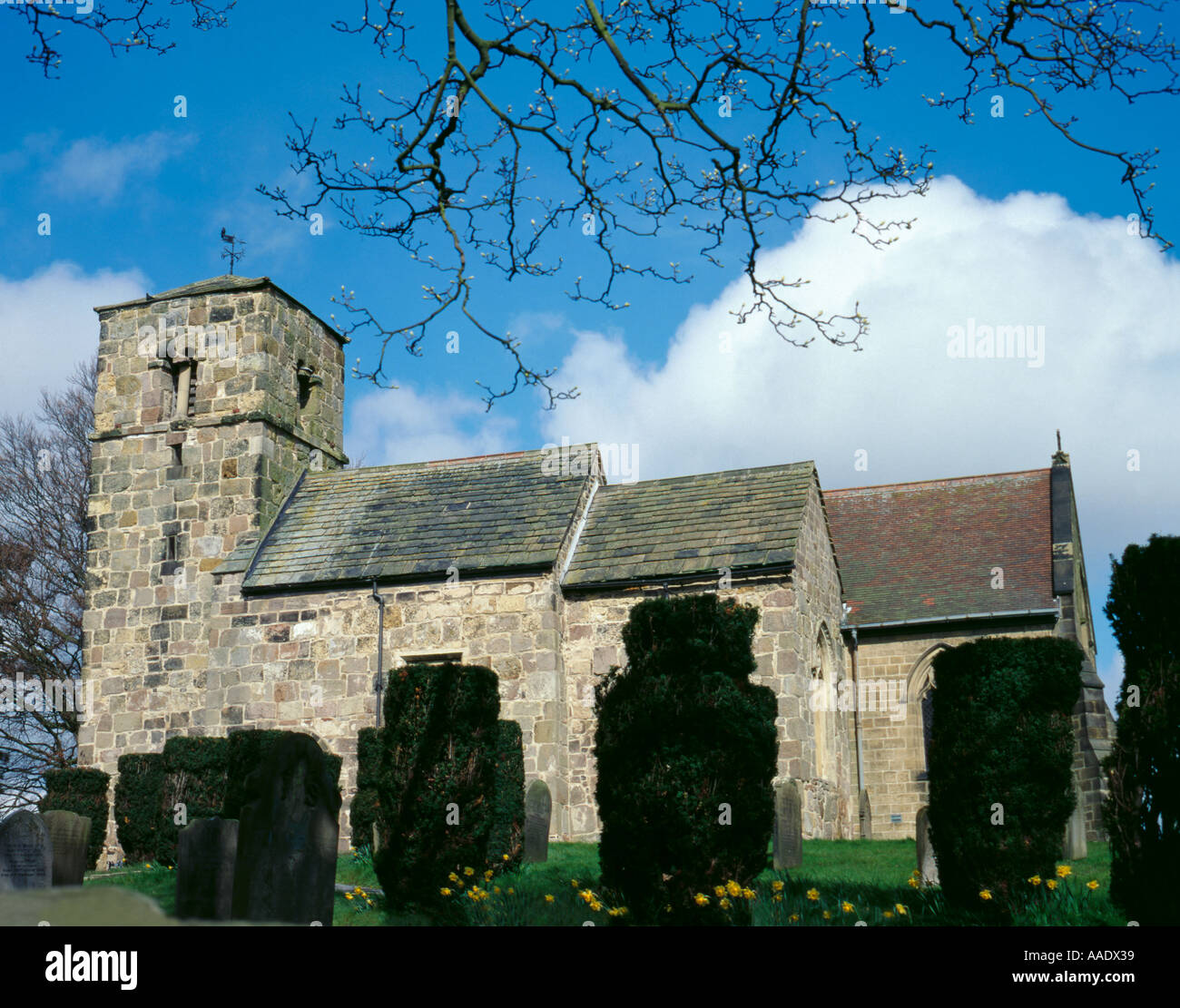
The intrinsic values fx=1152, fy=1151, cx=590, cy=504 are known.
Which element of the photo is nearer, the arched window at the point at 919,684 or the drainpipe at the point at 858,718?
the drainpipe at the point at 858,718

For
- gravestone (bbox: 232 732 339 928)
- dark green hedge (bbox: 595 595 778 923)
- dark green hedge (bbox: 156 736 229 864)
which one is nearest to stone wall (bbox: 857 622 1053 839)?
dark green hedge (bbox: 156 736 229 864)

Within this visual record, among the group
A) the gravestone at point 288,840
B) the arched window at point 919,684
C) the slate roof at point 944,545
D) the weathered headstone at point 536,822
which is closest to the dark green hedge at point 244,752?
the weathered headstone at point 536,822

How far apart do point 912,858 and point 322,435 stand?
1468 cm

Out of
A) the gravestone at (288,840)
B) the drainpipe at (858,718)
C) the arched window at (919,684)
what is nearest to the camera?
the gravestone at (288,840)

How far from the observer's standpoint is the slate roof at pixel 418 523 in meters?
19.2

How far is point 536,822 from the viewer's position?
14.4m

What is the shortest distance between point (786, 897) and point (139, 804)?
11.9 meters

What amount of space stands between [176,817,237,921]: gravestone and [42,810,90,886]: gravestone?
3212 millimetres

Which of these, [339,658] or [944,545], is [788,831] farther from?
[944,545]

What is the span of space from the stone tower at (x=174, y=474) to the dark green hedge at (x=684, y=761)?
38.1 feet

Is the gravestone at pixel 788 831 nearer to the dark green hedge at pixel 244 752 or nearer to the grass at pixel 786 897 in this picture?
the grass at pixel 786 897

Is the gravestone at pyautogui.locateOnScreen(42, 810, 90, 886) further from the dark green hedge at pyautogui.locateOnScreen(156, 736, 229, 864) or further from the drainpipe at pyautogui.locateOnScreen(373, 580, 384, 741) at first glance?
the drainpipe at pyautogui.locateOnScreen(373, 580, 384, 741)

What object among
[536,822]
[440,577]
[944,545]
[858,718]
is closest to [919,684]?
[858,718]
